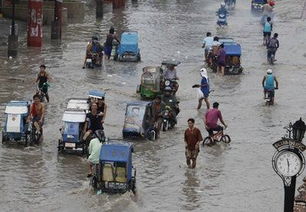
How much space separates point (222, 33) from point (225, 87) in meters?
16.1

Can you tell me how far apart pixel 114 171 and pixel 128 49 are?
19465 mm

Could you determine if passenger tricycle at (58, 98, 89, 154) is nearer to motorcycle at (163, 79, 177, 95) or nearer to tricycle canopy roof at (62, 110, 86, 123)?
tricycle canopy roof at (62, 110, 86, 123)

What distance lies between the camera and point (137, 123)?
83.4 feet

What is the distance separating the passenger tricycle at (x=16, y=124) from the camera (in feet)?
79.2

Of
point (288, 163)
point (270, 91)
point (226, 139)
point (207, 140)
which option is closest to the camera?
point (288, 163)

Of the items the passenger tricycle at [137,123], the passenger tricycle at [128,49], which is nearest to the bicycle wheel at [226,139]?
the passenger tricycle at [137,123]

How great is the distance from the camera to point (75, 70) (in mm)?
36938

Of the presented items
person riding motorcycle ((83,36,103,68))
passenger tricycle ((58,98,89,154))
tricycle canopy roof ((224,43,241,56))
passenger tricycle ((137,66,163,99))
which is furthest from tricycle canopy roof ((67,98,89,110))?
tricycle canopy roof ((224,43,241,56))

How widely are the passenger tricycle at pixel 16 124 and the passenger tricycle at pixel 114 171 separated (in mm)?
4258

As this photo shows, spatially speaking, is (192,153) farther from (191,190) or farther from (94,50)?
(94,50)

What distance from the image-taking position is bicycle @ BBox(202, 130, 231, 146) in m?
25.2

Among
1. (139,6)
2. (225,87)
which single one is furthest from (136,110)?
(139,6)

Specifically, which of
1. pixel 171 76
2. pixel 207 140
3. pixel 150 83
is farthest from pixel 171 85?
pixel 207 140

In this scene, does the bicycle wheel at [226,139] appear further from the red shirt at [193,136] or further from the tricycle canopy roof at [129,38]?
the tricycle canopy roof at [129,38]
